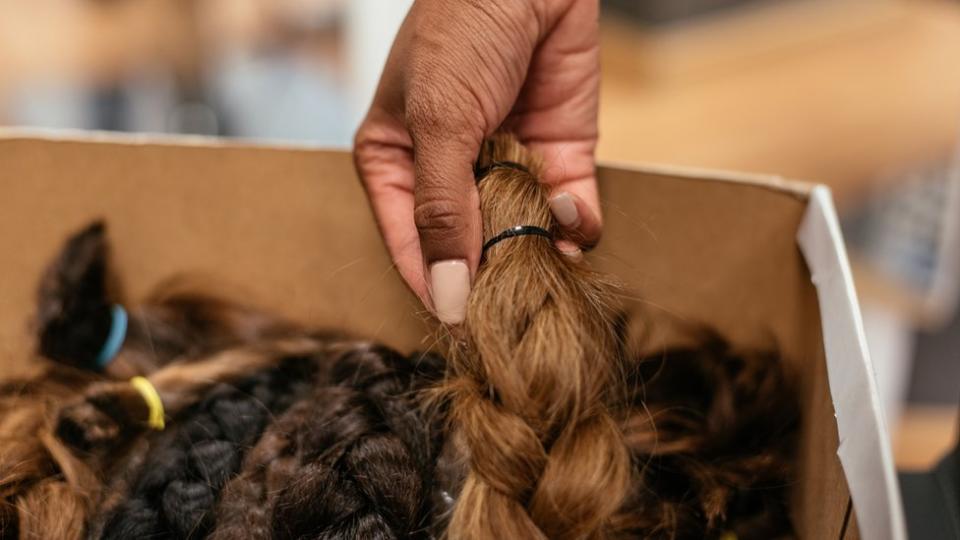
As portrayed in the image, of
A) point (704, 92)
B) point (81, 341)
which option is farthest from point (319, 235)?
point (704, 92)

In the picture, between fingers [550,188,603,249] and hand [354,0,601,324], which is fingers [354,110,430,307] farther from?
fingers [550,188,603,249]

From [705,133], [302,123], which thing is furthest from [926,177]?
[302,123]

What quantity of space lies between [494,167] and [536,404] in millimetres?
170

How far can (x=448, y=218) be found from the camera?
1.76 feet

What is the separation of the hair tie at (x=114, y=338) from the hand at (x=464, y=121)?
0.26 m

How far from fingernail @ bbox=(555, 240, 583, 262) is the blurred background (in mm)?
812

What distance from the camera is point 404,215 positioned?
2.21 ft

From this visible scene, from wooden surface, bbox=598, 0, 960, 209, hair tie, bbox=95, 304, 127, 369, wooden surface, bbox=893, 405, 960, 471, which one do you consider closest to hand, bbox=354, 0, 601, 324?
hair tie, bbox=95, 304, 127, 369

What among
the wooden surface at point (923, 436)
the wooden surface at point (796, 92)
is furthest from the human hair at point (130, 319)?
the wooden surface at point (796, 92)

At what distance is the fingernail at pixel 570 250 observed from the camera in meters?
0.56

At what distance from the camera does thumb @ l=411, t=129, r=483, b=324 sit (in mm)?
542

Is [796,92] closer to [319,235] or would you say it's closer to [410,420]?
[319,235]

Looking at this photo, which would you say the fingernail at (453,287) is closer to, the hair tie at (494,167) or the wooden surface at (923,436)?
the hair tie at (494,167)

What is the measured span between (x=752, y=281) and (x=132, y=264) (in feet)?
1.76
